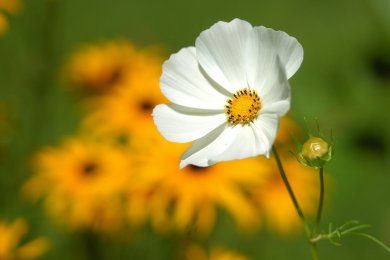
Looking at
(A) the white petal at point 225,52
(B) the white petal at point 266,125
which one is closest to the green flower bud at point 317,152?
(B) the white petal at point 266,125

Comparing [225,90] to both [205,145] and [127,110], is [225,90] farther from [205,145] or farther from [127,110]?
[127,110]

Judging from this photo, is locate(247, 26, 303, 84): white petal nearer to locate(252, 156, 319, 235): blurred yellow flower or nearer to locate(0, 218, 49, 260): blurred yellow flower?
locate(252, 156, 319, 235): blurred yellow flower

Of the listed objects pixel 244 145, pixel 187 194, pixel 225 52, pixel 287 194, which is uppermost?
pixel 225 52

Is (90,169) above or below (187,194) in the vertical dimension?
above

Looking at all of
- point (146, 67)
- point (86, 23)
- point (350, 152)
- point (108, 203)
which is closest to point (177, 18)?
point (86, 23)

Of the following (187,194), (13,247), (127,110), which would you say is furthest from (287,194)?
(13,247)

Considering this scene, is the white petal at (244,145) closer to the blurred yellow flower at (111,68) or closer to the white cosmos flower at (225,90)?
the white cosmos flower at (225,90)

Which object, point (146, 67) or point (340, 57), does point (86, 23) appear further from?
point (340, 57)
